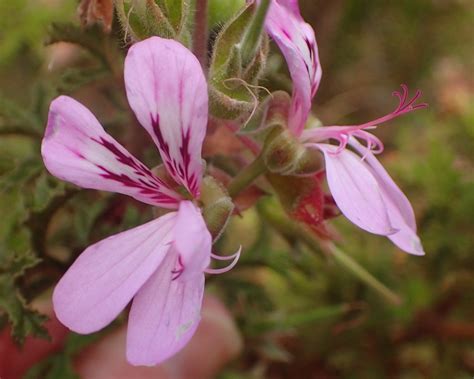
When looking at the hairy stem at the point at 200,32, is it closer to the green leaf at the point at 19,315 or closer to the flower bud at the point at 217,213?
the flower bud at the point at 217,213

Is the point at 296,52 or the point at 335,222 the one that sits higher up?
the point at 296,52

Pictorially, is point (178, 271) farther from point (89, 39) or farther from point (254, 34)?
point (89, 39)

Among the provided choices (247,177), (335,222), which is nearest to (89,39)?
(247,177)

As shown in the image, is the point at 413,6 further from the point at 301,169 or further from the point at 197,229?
the point at 197,229

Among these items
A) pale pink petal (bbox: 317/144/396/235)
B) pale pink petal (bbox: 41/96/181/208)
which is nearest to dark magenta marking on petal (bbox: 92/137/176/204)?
pale pink petal (bbox: 41/96/181/208)

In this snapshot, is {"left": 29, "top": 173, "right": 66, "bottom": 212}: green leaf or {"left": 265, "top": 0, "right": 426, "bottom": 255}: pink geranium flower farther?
{"left": 29, "top": 173, "right": 66, "bottom": 212}: green leaf

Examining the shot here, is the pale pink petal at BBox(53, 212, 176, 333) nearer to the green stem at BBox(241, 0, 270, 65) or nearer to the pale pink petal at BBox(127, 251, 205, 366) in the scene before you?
the pale pink petal at BBox(127, 251, 205, 366)

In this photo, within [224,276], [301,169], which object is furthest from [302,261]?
[301,169]
